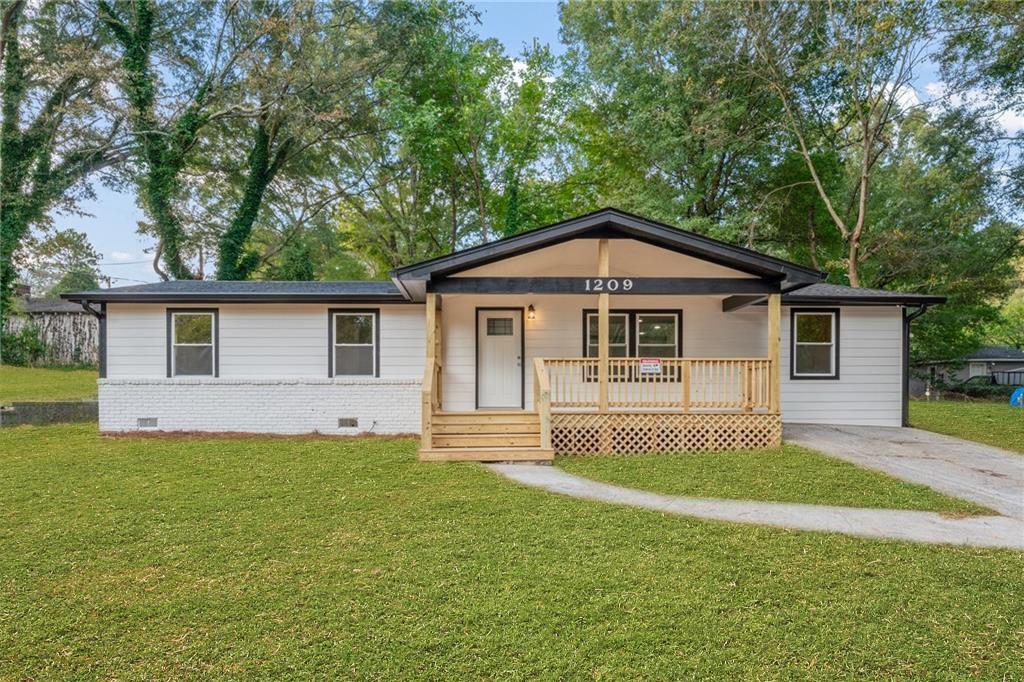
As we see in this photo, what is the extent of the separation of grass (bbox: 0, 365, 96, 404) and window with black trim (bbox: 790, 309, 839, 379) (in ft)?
58.4

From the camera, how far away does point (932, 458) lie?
698 cm

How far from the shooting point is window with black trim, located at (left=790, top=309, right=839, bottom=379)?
9469 mm

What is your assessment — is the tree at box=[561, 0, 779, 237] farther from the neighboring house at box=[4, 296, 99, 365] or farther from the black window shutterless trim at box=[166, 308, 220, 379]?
the neighboring house at box=[4, 296, 99, 365]

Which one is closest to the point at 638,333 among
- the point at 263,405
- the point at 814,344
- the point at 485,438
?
the point at 814,344

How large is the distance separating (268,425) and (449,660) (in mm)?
7740

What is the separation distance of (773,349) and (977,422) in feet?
21.3

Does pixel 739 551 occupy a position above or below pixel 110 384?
below

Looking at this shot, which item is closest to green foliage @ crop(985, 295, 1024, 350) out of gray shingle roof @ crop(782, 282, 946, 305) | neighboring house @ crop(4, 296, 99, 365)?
gray shingle roof @ crop(782, 282, 946, 305)

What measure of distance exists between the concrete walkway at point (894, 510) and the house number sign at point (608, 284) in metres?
2.81

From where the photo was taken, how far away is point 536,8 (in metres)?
19.0

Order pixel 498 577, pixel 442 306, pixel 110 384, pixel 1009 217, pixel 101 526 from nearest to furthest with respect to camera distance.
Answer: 1. pixel 498 577
2. pixel 101 526
3. pixel 110 384
4. pixel 442 306
5. pixel 1009 217

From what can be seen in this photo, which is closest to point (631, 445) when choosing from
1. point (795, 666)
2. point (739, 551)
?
point (739, 551)

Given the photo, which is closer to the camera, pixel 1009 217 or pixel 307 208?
pixel 1009 217

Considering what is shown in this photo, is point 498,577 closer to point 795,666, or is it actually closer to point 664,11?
point 795,666
